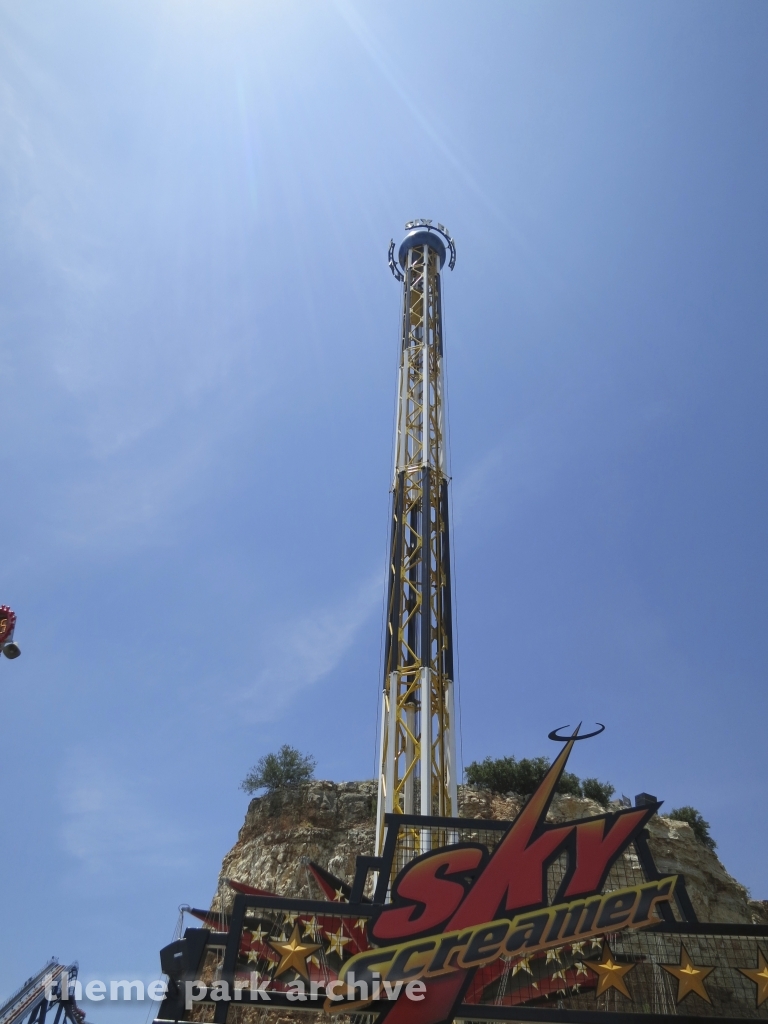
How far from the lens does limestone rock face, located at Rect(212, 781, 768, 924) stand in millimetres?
30016

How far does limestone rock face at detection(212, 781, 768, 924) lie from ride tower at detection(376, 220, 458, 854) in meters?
7.20

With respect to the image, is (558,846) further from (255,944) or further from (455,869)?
(255,944)

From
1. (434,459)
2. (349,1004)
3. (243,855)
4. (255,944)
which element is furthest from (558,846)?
(243,855)

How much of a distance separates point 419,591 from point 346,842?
42.2 feet

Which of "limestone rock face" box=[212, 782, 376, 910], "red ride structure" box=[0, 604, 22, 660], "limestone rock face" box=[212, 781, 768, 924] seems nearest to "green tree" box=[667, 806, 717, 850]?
"limestone rock face" box=[212, 781, 768, 924]

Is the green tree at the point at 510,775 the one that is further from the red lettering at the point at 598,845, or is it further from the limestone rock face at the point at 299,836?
the red lettering at the point at 598,845

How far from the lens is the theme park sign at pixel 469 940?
1234 centimetres

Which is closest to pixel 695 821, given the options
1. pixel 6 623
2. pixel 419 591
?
pixel 419 591

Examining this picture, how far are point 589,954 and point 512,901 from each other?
200 centimetres

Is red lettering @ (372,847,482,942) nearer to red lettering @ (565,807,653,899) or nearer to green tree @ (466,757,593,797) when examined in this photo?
red lettering @ (565,807,653,899)

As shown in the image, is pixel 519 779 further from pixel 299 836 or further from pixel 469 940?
pixel 469 940

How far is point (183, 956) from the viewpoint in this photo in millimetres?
12570

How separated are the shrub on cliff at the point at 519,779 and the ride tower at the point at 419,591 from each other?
10503 mm

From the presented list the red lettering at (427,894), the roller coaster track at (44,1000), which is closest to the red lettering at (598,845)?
the red lettering at (427,894)
